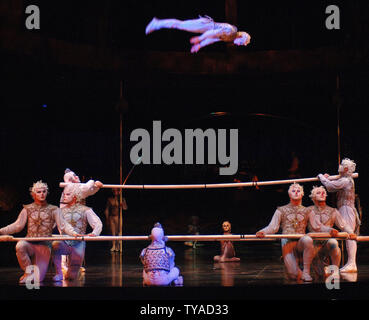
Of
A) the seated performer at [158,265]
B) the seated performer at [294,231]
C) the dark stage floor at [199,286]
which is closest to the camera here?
the dark stage floor at [199,286]

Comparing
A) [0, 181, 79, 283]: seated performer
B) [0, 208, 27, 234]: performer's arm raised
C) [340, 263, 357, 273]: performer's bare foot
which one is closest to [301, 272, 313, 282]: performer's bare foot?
[340, 263, 357, 273]: performer's bare foot

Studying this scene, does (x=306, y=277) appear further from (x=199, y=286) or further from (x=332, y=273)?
(x=199, y=286)

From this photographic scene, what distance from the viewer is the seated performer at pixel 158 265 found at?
475cm

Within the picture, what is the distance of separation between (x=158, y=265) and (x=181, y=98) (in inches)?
254

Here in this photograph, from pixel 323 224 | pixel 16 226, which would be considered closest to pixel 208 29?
pixel 323 224

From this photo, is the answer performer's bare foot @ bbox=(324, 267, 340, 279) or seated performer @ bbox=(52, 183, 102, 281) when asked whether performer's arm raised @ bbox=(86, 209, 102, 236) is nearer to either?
seated performer @ bbox=(52, 183, 102, 281)

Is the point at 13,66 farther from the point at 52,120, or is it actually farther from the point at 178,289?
the point at 178,289

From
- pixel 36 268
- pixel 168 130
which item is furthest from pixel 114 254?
pixel 36 268

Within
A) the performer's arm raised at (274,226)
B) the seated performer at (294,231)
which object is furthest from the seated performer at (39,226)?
the seated performer at (294,231)

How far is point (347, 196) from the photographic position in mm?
5848

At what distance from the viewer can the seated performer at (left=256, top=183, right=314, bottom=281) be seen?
518 centimetres

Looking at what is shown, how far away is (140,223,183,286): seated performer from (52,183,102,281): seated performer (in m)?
0.67

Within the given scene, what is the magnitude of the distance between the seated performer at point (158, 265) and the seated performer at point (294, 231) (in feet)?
2.82

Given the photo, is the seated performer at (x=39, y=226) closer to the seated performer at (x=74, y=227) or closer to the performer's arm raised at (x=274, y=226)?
the seated performer at (x=74, y=227)
